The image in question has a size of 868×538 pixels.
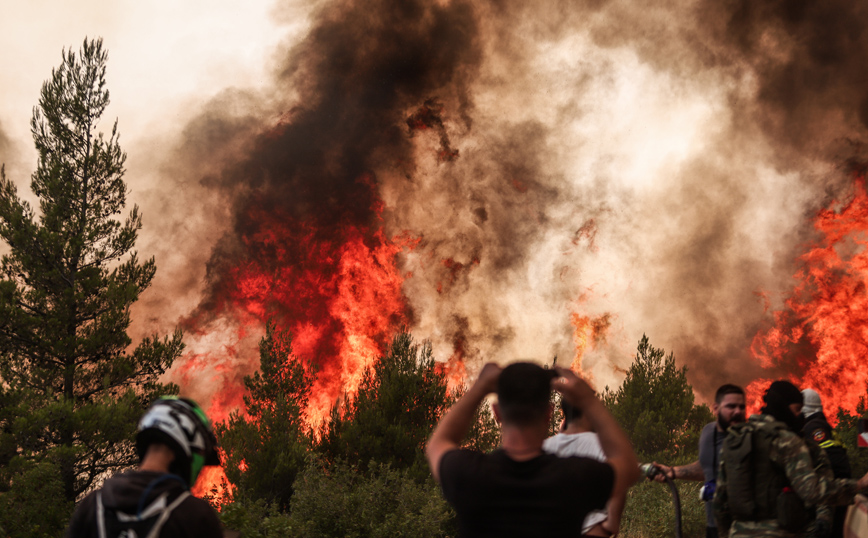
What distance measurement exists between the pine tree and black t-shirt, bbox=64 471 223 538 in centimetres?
1578

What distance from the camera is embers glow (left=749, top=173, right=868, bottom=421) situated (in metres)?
28.9

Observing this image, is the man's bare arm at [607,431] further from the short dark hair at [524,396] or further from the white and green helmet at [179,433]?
the white and green helmet at [179,433]

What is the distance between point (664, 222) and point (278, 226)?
25.9 metres

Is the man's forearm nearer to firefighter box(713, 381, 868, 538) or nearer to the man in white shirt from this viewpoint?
firefighter box(713, 381, 868, 538)

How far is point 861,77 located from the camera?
3241 centimetres

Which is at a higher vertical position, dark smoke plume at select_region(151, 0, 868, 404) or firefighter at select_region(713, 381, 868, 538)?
dark smoke plume at select_region(151, 0, 868, 404)

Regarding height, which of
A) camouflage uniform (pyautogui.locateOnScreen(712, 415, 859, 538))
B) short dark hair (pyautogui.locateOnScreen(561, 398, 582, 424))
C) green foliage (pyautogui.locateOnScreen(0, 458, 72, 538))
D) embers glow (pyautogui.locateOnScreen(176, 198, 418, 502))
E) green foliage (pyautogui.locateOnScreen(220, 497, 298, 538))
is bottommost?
camouflage uniform (pyautogui.locateOnScreen(712, 415, 859, 538))

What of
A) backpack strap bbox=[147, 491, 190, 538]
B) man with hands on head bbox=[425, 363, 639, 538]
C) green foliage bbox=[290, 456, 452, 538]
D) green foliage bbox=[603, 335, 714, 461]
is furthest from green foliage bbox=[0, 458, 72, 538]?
green foliage bbox=[603, 335, 714, 461]

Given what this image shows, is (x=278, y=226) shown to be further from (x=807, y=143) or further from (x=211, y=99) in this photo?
(x=807, y=143)

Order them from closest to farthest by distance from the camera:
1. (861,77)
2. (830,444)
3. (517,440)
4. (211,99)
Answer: (517,440) < (830,444) < (861,77) < (211,99)

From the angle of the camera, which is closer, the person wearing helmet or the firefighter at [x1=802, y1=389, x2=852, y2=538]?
the person wearing helmet

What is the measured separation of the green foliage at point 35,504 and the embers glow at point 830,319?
30768mm

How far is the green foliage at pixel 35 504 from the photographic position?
1232 cm

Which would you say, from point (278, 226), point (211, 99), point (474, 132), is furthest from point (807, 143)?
point (211, 99)
